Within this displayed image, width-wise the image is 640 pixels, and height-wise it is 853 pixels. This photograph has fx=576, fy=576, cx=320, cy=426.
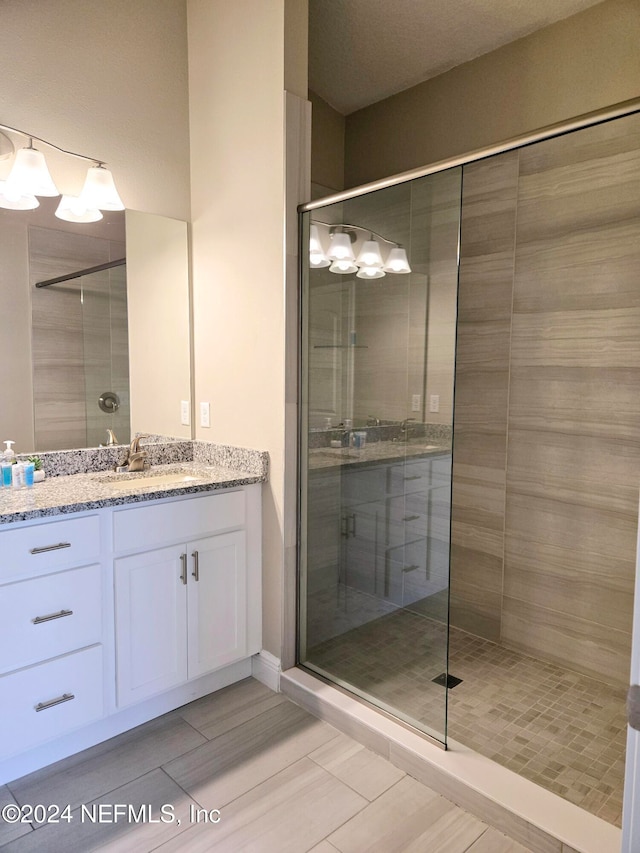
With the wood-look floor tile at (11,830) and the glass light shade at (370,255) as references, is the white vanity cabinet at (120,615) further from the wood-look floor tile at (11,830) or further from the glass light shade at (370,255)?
the glass light shade at (370,255)

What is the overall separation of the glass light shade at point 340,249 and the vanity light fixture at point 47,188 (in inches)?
36.6

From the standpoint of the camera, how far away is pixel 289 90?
7.53 feet

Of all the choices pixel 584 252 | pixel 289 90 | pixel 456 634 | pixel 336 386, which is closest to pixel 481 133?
pixel 584 252

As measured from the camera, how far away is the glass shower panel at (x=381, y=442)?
6.61 ft

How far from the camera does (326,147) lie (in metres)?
3.37

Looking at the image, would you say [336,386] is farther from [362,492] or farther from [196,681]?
[196,681]

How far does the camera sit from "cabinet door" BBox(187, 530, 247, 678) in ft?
7.52

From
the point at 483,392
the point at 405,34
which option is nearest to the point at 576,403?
the point at 483,392

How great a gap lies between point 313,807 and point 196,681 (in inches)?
29.9

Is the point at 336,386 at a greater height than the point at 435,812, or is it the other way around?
the point at 336,386

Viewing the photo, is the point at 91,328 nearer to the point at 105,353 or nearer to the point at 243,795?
the point at 105,353

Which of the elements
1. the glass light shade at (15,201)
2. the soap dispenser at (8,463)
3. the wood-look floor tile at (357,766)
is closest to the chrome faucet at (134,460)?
the soap dispenser at (8,463)

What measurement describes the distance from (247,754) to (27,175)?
90.0 inches

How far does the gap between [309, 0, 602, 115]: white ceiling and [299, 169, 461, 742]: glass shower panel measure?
104cm
